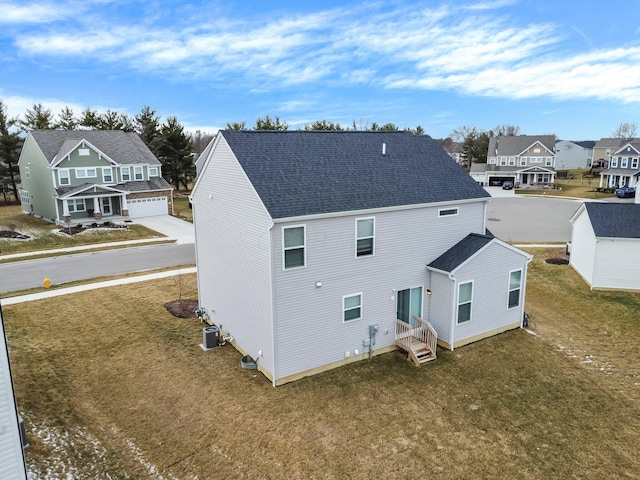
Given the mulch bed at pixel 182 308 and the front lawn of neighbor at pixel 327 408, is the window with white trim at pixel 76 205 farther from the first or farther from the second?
the mulch bed at pixel 182 308

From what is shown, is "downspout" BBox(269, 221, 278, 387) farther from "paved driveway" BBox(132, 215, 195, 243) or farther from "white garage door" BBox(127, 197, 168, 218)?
"white garage door" BBox(127, 197, 168, 218)

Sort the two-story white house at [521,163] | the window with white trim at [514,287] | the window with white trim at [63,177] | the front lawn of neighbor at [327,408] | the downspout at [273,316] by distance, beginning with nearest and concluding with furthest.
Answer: the front lawn of neighbor at [327,408] < the downspout at [273,316] < the window with white trim at [514,287] < the window with white trim at [63,177] < the two-story white house at [521,163]

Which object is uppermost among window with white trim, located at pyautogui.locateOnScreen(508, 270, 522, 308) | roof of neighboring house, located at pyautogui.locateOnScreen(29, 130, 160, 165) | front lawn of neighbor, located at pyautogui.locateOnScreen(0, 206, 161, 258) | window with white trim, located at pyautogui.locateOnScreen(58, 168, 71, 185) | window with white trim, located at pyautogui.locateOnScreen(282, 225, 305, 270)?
roof of neighboring house, located at pyautogui.locateOnScreen(29, 130, 160, 165)

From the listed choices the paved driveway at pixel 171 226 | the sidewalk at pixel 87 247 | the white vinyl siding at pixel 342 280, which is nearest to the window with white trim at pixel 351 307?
the white vinyl siding at pixel 342 280

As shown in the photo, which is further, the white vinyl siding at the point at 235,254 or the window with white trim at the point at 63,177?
the window with white trim at the point at 63,177

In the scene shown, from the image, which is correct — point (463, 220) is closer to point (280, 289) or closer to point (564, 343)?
point (564, 343)

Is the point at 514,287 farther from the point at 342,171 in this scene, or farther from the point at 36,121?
the point at 36,121

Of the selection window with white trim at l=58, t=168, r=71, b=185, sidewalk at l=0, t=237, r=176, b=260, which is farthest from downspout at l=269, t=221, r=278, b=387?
window with white trim at l=58, t=168, r=71, b=185
